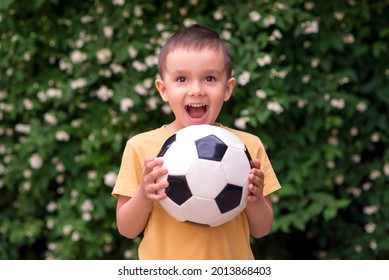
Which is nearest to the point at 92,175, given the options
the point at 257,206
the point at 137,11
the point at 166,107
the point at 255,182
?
the point at 166,107

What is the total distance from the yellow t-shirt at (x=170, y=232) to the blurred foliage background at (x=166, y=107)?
176cm

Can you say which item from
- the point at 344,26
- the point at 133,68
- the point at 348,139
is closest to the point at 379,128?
the point at 348,139

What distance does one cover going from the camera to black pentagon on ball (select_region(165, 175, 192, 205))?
2.00 metres

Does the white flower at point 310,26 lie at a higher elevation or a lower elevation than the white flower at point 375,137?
higher

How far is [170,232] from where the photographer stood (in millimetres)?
2104

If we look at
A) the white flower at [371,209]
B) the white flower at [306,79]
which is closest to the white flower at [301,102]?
the white flower at [306,79]

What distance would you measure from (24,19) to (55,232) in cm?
130

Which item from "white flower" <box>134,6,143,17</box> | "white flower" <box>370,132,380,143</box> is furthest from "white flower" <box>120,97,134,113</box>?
"white flower" <box>370,132,380,143</box>

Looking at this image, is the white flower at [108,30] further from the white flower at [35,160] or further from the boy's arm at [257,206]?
the boy's arm at [257,206]

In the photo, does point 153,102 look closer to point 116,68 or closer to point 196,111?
point 116,68

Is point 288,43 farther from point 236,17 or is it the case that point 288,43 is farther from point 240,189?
point 240,189

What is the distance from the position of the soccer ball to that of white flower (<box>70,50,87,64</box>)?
7.27 feet

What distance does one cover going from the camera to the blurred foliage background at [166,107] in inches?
159

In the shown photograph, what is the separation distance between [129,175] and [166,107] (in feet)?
6.31
